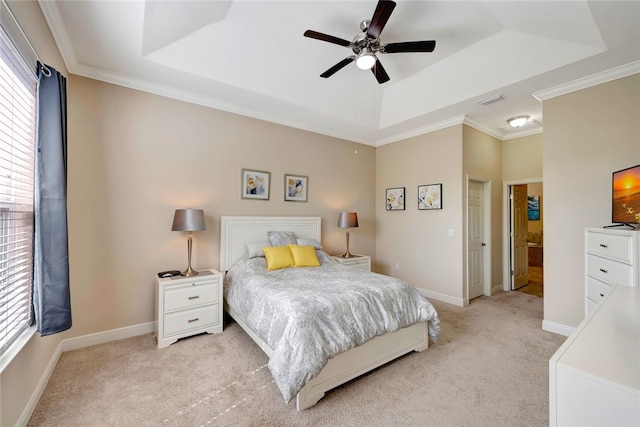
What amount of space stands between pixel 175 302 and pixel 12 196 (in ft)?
5.22

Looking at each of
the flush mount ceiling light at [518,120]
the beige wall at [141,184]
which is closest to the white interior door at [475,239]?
the flush mount ceiling light at [518,120]

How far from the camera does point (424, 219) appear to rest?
180 inches

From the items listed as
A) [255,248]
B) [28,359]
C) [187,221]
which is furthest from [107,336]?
[255,248]

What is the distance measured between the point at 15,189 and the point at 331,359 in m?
2.37

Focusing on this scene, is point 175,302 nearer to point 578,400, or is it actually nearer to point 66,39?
point 66,39

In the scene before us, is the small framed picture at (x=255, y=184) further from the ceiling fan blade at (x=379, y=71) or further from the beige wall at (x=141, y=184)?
the ceiling fan blade at (x=379, y=71)

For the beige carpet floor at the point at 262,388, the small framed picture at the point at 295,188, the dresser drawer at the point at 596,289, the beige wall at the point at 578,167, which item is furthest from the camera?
the small framed picture at the point at 295,188

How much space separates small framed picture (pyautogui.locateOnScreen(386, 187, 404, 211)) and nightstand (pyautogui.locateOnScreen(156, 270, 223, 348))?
3.25 m

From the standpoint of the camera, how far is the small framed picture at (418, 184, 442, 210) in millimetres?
4332

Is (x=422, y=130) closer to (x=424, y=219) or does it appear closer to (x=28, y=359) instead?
(x=424, y=219)

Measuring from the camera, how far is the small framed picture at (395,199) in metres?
4.89

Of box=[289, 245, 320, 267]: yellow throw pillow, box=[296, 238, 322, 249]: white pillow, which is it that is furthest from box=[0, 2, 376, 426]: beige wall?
box=[289, 245, 320, 267]: yellow throw pillow

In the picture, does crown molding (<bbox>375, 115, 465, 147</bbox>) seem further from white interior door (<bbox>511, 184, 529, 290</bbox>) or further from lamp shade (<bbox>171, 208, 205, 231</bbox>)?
lamp shade (<bbox>171, 208, 205, 231</bbox>)

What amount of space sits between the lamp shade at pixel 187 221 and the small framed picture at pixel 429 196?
134 inches
